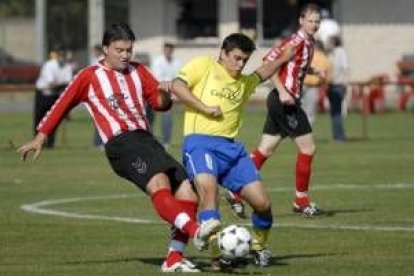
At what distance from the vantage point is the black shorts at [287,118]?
1702cm

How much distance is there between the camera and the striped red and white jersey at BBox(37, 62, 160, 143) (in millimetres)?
12266

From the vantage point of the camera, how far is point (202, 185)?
12359 mm

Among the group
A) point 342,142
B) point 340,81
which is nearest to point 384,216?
point 342,142

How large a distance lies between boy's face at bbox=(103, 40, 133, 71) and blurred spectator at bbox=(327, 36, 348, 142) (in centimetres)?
1900

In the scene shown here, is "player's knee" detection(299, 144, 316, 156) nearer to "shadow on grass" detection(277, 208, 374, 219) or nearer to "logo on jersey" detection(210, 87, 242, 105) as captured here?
"shadow on grass" detection(277, 208, 374, 219)

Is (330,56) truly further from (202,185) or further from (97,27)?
(202,185)

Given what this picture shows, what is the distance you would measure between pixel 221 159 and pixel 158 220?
3.80m

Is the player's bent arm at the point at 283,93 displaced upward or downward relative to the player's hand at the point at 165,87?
downward

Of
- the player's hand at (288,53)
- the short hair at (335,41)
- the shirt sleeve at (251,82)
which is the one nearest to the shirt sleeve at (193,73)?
the shirt sleeve at (251,82)

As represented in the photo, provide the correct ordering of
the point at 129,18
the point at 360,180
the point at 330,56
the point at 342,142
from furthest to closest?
the point at 129,18, the point at 330,56, the point at 342,142, the point at 360,180

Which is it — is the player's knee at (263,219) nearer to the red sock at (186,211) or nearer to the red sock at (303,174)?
the red sock at (186,211)

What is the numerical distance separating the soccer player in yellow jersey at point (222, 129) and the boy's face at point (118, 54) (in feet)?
1.72

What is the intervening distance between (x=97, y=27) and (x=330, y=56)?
1794cm

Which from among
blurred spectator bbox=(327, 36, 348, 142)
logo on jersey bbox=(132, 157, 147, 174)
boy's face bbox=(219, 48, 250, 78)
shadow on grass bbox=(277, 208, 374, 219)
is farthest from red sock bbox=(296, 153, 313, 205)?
blurred spectator bbox=(327, 36, 348, 142)
